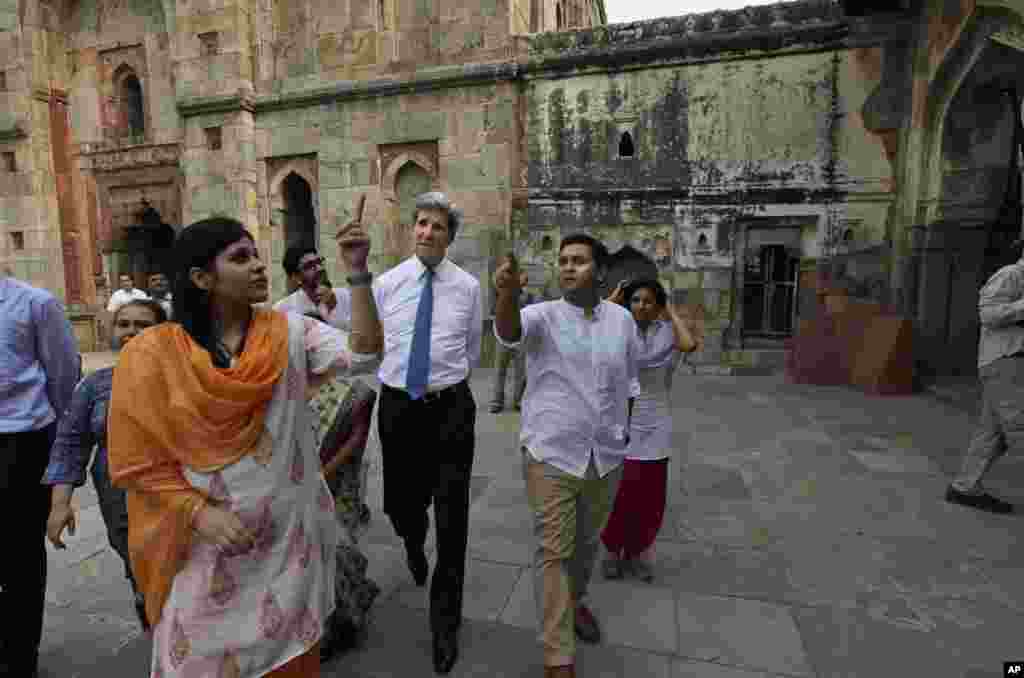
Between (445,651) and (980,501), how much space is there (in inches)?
157

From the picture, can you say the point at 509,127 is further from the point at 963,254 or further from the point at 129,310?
the point at 129,310

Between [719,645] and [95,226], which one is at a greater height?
[95,226]

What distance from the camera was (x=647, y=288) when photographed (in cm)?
301

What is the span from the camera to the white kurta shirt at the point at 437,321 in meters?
2.61

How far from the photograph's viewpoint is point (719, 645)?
7.85 feet

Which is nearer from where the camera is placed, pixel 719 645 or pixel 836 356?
pixel 719 645

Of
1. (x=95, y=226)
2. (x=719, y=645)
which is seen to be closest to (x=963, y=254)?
(x=719, y=645)

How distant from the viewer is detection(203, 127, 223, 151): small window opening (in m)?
11.2

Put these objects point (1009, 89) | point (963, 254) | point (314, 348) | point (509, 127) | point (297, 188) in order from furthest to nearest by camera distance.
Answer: point (297, 188)
point (509, 127)
point (963, 254)
point (1009, 89)
point (314, 348)

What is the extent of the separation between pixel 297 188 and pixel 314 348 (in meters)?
11.2

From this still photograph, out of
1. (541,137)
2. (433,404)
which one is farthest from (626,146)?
(433,404)

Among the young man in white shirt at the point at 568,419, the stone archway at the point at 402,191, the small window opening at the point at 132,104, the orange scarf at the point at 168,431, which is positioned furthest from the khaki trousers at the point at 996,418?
the small window opening at the point at 132,104

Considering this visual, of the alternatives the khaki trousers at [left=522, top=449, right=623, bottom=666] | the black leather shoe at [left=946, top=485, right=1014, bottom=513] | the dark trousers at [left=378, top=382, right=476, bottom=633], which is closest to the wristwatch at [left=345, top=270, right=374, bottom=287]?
the dark trousers at [left=378, top=382, right=476, bottom=633]

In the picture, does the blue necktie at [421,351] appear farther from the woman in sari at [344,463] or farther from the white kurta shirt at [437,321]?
the woman in sari at [344,463]
